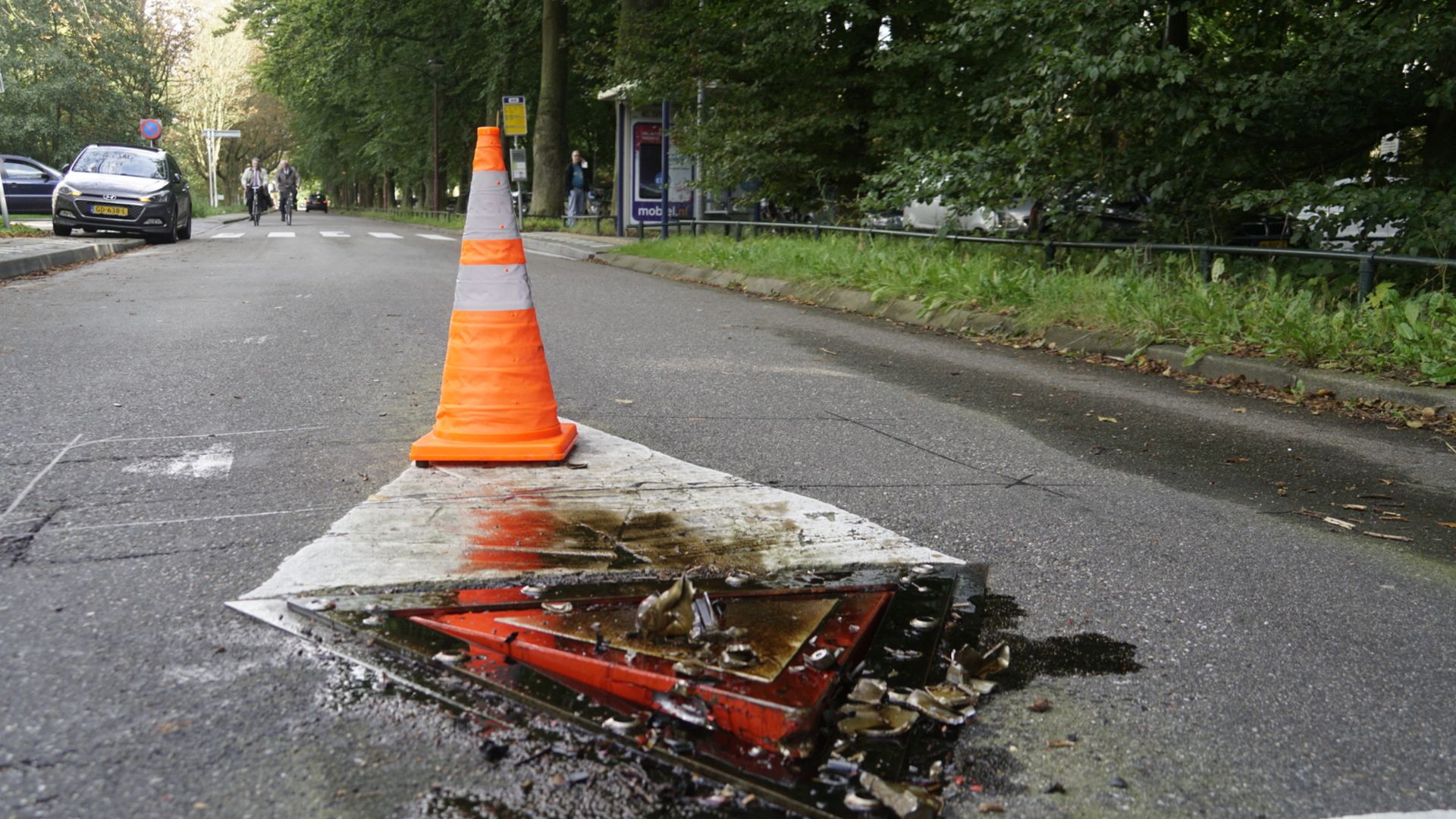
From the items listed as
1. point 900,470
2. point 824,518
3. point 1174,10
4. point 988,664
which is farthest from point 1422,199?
point 988,664

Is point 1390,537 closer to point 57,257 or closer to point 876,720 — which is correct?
point 876,720

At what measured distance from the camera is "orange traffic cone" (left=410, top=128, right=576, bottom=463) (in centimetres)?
448

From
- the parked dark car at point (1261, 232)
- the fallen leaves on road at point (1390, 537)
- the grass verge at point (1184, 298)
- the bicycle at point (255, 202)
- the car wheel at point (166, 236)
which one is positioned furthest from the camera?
the bicycle at point (255, 202)

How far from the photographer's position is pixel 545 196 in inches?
1179

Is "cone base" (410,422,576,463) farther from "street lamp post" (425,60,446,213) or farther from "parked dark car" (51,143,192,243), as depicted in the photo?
"street lamp post" (425,60,446,213)

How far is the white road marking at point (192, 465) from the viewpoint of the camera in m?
4.27

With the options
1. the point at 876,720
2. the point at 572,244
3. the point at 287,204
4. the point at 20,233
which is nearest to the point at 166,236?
the point at 20,233

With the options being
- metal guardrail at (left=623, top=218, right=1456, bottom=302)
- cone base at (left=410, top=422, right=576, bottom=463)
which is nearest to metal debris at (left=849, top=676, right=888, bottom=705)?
cone base at (left=410, top=422, right=576, bottom=463)

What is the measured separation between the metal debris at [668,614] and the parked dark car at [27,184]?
30.6 metres

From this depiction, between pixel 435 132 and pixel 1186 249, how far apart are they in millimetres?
36805

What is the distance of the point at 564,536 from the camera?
11.5 ft

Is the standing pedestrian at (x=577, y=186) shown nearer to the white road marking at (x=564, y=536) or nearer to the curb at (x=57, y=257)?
the curb at (x=57, y=257)

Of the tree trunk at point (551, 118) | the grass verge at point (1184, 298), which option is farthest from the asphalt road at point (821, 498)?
the tree trunk at point (551, 118)

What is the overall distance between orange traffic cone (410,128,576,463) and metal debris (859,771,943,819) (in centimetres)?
256
